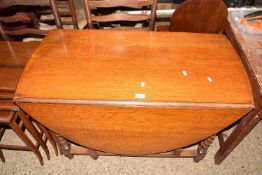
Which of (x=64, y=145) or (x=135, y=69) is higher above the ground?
(x=135, y=69)

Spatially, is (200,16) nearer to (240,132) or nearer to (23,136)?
(240,132)

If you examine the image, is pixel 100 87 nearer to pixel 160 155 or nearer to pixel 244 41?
pixel 160 155

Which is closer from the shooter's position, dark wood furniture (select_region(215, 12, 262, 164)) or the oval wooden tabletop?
the oval wooden tabletop

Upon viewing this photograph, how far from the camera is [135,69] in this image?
1.10 metres

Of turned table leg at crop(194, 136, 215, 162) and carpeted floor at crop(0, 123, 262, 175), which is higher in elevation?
turned table leg at crop(194, 136, 215, 162)

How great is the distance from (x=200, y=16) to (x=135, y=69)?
712 millimetres

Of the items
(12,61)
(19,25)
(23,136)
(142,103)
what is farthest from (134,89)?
(19,25)

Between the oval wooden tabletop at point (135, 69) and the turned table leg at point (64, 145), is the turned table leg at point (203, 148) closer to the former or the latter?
the oval wooden tabletop at point (135, 69)

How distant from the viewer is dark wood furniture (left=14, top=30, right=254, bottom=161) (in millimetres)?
964

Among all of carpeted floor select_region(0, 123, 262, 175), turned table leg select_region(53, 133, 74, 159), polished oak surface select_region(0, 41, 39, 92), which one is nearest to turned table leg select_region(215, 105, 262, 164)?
carpeted floor select_region(0, 123, 262, 175)

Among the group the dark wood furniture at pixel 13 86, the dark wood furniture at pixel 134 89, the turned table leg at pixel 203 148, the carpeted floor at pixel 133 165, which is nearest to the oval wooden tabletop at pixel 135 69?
the dark wood furniture at pixel 134 89

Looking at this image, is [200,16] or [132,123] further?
[200,16]

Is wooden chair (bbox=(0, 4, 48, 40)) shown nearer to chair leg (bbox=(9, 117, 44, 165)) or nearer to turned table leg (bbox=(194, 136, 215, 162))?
chair leg (bbox=(9, 117, 44, 165))

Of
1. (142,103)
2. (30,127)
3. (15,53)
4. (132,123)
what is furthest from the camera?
(15,53)
